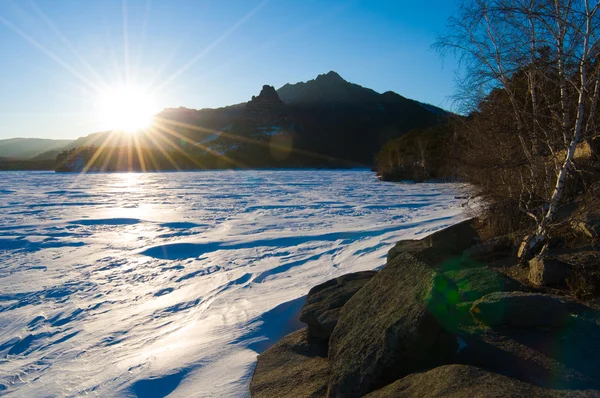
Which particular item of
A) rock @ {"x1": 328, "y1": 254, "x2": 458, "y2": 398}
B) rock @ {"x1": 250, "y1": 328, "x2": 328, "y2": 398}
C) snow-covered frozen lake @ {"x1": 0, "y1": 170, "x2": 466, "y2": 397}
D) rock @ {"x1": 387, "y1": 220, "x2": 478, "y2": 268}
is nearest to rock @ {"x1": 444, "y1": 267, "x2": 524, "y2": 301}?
rock @ {"x1": 328, "y1": 254, "x2": 458, "y2": 398}

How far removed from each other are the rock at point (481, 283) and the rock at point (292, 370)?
1551 mm

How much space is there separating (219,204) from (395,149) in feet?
110

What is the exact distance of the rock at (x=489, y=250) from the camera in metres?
5.94

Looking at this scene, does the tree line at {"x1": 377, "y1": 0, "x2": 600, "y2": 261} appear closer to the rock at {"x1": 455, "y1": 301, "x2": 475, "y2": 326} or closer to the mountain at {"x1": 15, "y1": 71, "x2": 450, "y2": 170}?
the rock at {"x1": 455, "y1": 301, "x2": 475, "y2": 326}

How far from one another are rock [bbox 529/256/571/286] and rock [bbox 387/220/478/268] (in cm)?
160

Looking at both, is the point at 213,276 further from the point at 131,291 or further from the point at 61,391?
the point at 61,391

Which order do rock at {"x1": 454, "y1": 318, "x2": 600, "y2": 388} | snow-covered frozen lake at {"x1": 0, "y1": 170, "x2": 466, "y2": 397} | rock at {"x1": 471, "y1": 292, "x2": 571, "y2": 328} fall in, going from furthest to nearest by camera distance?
snow-covered frozen lake at {"x1": 0, "y1": 170, "x2": 466, "y2": 397} < rock at {"x1": 471, "y1": 292, "x2": 571, "y2": 328} < rock at {"x1": 454, "y1": 318, "x2": 600, "y2": 388}

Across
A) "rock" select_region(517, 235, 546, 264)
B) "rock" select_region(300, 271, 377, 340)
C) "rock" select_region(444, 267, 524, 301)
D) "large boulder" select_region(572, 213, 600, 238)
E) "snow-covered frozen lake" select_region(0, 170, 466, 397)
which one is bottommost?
"snow-covered frozen lake" select_region(0, 170, 466, 397)

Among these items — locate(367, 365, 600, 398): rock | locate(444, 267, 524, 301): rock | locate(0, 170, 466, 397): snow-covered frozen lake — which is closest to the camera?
locate(367, 365, 600, 398): rock

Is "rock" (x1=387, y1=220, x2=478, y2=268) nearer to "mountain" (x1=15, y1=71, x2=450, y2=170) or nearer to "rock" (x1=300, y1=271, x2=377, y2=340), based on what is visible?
"rock" (x1=300, y1=271, x2=377, y2=340)

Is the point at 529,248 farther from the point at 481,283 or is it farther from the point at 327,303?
the point at 327,303

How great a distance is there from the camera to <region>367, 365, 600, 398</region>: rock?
92.9 inches

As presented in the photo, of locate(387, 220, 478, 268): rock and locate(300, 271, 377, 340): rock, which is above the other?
locate(387, 220, 478, 268): rock

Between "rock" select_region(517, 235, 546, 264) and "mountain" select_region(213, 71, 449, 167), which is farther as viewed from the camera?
"mountain" select_region(213, 71, 449, 167)
